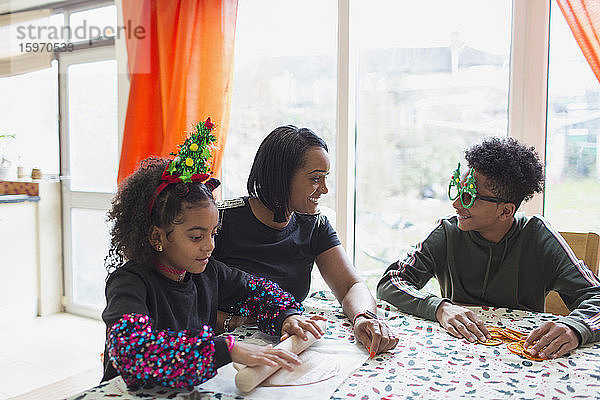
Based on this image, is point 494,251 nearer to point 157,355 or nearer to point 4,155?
point 157,355

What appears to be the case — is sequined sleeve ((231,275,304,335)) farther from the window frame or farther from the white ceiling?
the white ceiling

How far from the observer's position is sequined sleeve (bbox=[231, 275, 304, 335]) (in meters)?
1.47

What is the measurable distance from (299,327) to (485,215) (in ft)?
2.71

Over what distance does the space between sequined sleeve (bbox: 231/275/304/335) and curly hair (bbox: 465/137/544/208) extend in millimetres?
830

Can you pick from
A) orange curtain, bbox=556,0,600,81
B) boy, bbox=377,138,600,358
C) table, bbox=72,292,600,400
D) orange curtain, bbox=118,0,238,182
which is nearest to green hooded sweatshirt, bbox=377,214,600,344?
boy, bbox=377,138,600,358

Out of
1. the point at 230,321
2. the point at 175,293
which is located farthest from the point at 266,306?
the point at 175,293

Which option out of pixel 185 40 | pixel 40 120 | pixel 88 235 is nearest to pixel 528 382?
pixel 185 40

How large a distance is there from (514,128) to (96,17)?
10.4 feet

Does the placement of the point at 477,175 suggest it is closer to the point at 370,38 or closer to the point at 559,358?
the point at 559,358

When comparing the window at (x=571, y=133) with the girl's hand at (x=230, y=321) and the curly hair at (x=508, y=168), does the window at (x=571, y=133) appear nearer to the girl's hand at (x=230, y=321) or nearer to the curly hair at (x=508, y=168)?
the curly hair at (x=508, y=168)

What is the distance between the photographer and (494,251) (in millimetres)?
1861

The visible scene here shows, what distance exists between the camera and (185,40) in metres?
2.99

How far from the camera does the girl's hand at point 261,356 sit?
44.1 inches

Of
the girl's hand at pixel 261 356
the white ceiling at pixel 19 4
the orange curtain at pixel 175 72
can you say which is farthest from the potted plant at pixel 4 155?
the girl's hand at pixel 261 356
